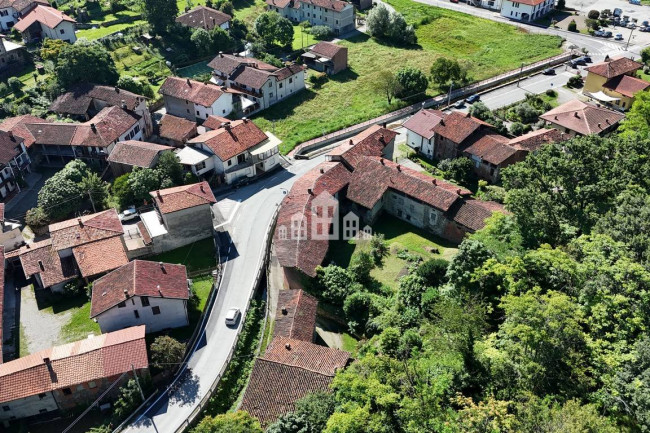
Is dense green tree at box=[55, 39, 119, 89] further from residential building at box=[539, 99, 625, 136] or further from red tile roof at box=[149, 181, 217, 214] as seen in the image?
residential building at box=[539, 99, 625, 136]

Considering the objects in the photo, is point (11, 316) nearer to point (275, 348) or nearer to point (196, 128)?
point (275, 348)

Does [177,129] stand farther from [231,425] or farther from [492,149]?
[231,425]

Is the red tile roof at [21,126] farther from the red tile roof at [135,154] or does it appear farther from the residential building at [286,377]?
the residential building at [286,377]

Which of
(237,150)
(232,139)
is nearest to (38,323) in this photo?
(237,150)

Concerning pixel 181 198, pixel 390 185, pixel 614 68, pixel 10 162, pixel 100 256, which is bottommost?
pixel 100 256

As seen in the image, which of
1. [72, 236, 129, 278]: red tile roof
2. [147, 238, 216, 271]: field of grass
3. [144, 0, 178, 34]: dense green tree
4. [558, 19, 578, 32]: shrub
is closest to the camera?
[72, 236, 129, 278]: red tile roof

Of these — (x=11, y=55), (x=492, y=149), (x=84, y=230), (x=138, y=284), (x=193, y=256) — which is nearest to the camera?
(x=138, y=284)

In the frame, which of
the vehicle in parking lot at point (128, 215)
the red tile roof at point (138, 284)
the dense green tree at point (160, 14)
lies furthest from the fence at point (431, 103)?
the dense green tree at point (160, 14)

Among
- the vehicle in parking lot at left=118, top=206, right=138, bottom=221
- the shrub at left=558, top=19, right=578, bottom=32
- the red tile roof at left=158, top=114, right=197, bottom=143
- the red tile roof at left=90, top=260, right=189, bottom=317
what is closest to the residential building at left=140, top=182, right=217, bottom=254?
the vehicle in parking lot at left=118, top=206, right=138, bottom=221
